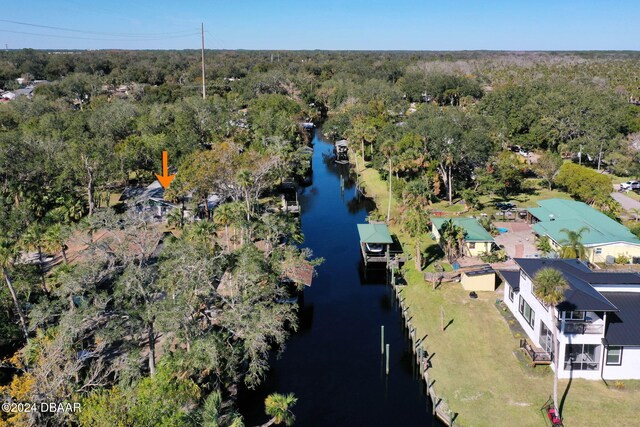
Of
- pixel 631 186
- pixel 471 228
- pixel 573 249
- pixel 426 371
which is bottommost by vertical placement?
pixel 426 371

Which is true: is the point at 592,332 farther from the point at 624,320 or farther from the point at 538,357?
the point at 538,357

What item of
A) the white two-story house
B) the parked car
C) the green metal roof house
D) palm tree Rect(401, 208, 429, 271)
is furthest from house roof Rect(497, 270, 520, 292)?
the parked car

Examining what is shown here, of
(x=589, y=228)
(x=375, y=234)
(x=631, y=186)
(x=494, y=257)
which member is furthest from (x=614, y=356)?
(x=631, y=186)

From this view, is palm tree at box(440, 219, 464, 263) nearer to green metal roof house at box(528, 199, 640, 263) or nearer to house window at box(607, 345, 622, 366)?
green metal roof house at box(528, 199, 640, 263)

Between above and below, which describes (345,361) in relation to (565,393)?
below

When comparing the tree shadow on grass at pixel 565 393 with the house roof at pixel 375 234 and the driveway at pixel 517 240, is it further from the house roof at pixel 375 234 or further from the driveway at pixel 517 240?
the house roof at pixel 375 234

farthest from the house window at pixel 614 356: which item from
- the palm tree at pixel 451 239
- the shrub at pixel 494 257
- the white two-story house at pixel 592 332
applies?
the palm tree at pixel 451 239

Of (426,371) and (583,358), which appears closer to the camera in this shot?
(583,358)

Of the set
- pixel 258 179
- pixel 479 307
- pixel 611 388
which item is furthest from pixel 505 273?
pixel 258 179
